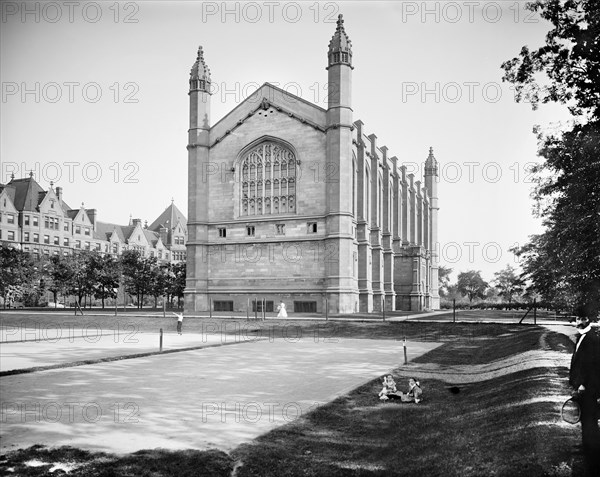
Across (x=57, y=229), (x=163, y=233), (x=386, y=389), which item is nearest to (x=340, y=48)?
(x=386, y=389)

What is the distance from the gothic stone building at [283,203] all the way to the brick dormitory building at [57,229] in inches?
1219

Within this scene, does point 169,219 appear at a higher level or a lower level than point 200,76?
lower

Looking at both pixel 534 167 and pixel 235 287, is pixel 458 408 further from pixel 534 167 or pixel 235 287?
pixel 235 287

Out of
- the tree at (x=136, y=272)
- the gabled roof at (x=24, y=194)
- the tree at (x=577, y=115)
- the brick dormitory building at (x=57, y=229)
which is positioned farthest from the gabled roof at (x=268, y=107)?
the gabled roof at (x=24, y=194)

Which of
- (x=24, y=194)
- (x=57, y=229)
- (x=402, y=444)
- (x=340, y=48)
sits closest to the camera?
(x=402, y=444)

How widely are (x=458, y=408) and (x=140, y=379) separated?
9.20 meters

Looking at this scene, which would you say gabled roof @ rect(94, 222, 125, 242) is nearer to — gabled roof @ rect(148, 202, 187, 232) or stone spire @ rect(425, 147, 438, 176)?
gabled roof @ rect(148, 202, 187, 232)

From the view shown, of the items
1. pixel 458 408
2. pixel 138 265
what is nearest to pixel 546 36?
pixel 458 408

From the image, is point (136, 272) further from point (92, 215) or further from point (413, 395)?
point (413, 395)

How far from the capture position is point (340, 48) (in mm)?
47500

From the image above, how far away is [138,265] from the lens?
70375 mm

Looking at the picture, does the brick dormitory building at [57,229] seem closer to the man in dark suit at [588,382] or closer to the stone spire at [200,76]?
the stone spire at [200,76]

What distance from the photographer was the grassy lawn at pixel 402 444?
24.7 ft

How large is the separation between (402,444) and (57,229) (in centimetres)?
9368
